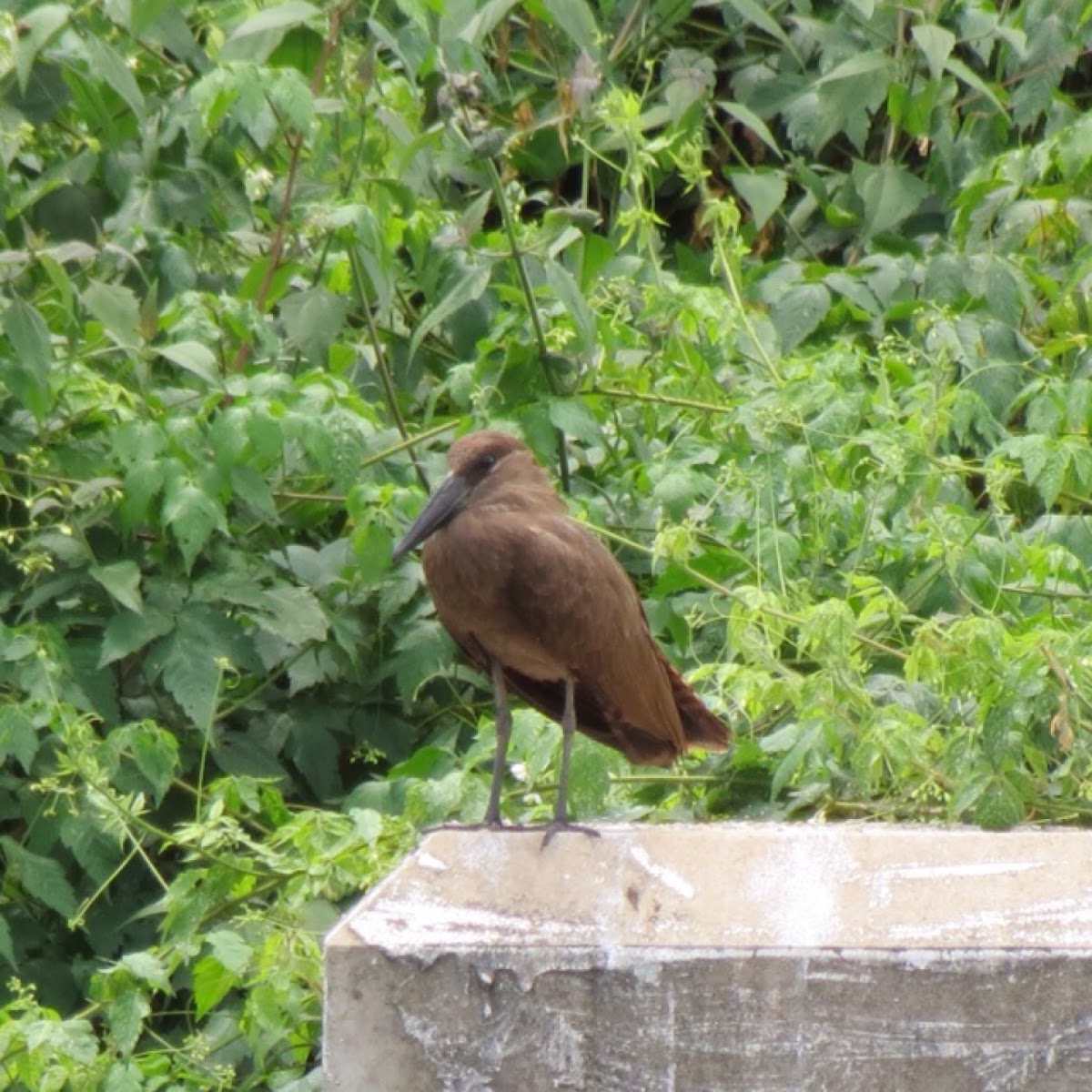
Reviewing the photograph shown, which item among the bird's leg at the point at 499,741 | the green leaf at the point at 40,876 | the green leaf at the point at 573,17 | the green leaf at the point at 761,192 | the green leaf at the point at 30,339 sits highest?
the green leaf at the point at 573,17

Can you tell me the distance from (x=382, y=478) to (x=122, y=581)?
0.63 meters

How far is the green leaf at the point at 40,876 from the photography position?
14.6 feet

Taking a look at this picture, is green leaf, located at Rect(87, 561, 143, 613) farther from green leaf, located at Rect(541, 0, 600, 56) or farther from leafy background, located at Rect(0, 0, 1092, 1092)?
green leaf, located at Rect(541, 0, 600, 56)

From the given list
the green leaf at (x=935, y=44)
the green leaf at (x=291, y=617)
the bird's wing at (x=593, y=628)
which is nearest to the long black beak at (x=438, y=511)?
the bird's wing at (x=593, y=628)

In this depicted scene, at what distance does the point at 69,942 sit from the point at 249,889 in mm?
1025

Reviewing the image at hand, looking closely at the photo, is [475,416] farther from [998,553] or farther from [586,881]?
[586,881]

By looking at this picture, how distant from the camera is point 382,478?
4.74 metres

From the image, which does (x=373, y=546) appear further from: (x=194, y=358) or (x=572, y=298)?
(x=572, y=298)

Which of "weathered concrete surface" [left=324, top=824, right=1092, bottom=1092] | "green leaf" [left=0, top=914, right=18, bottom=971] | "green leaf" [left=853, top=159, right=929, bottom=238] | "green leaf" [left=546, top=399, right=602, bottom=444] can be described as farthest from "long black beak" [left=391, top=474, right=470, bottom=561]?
"green leaf" [left=853, top=159, right=929, bottom=238]

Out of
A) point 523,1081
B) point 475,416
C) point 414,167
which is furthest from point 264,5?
point 523,1081

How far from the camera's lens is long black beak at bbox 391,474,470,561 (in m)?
3.33

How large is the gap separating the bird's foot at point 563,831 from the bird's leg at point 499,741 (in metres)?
0.22

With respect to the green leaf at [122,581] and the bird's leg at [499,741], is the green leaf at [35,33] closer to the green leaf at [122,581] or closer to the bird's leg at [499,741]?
the green leaf at [122,581]

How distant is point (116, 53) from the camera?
407 cm
